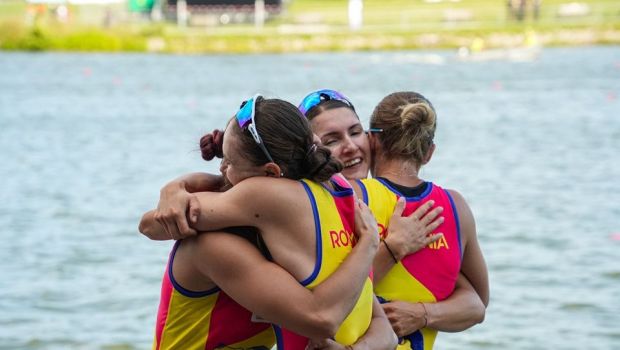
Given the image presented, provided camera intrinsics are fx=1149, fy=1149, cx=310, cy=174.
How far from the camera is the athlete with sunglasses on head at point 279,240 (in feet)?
11.3

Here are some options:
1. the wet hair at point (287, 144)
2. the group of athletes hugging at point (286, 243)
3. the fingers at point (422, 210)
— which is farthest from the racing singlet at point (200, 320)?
the fingers at point (422, 210)

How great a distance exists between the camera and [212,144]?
3799mm

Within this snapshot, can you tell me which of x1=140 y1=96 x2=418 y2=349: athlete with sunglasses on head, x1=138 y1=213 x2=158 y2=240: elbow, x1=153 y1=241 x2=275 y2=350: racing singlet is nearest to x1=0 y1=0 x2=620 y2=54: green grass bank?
x1=138 y1=213 x2=158 y2=240: elbow

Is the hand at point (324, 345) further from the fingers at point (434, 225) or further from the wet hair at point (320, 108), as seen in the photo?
Answer: the wet hair at point (320, 108)

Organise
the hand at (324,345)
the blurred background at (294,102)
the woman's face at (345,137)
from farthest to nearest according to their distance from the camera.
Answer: the blurred background at (294,102) < the woman's face at (345,137) < the hand at (324,345)

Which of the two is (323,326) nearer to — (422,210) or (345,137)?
(422,210)

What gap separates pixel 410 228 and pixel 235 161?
2.64ft

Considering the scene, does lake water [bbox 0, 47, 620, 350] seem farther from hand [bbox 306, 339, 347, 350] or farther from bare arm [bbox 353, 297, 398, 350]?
hand [bbox 306, 339, 347, 350]

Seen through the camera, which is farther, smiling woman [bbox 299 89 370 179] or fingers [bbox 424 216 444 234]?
smiling woman [bbox 299 89 370 179]

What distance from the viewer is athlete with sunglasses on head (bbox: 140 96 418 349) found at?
344 cm

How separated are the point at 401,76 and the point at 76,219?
2693 cm

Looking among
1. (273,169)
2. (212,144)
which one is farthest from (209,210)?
(212,144)

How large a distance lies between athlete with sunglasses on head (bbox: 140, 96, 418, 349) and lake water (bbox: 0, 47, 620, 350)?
6.57 ft

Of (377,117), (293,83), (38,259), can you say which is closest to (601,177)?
(38,259)
